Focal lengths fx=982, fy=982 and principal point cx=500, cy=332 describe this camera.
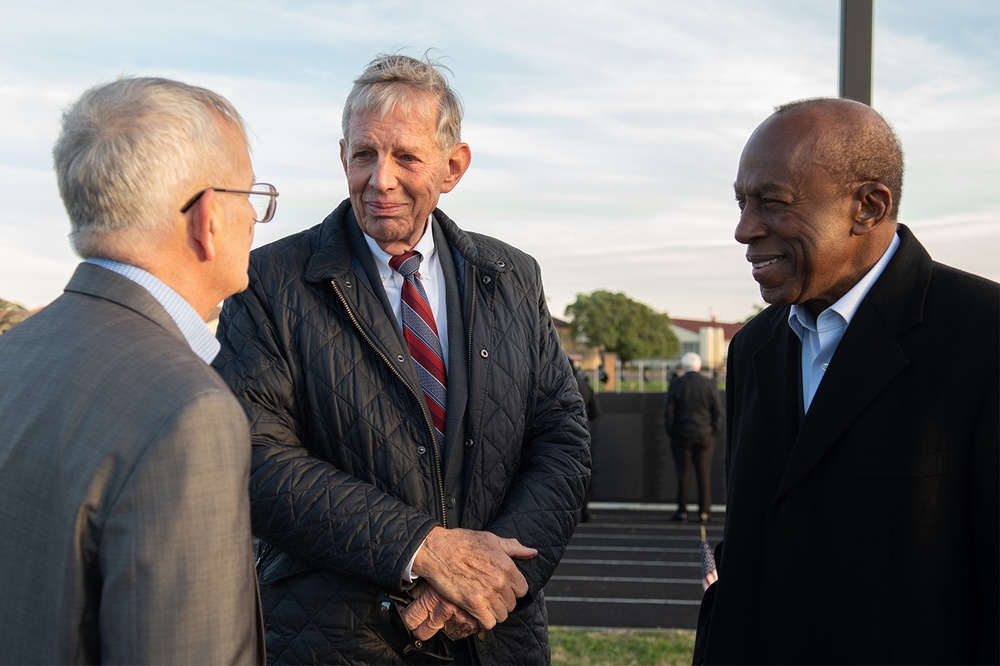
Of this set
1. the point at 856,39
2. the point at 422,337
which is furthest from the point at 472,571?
the point at 856,39

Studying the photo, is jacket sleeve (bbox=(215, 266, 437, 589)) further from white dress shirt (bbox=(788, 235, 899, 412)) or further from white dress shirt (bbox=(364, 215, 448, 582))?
white dress shirt (bbox=(788, 235, 899, 412))

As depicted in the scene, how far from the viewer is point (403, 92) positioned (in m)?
2.68

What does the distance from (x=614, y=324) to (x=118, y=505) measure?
92319 mm

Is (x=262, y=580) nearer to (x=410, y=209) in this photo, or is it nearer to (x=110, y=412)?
(x=410, y=209)

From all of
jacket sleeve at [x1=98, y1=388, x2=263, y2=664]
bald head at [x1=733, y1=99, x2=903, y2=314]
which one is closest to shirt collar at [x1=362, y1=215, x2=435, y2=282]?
bald head at [x1=733, y1=99, x2=903, y2=314]

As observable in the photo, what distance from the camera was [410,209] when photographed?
8.91ft

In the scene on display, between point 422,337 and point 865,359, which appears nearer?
point 865,359

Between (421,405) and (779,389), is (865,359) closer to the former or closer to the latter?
(779,389)

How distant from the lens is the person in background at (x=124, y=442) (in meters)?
1.40

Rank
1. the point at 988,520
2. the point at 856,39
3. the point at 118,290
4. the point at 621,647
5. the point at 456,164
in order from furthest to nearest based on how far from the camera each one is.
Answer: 1. the point at 621,647
2. the point at 456,164
3. the point at 856,39
4. the point at 988,520
5. the point at 118,290

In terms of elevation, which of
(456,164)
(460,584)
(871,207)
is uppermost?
(456,164)

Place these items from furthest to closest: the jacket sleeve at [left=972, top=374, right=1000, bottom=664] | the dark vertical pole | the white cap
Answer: the white cap
the dark vertical pole
the jacket sleeve at [left=972, top=374, right=1000, bottom=664]

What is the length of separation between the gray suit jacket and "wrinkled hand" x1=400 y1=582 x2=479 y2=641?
37.7 inches

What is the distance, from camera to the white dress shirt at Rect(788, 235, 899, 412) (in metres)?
2.17
